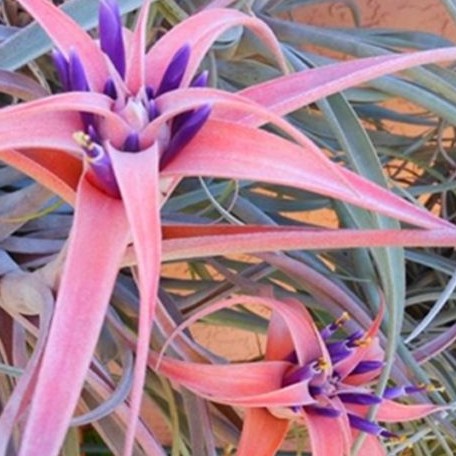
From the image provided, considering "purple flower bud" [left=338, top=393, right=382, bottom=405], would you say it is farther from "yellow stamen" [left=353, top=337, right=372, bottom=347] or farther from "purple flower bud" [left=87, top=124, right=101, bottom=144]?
"purple flower bud" [left=87, top=124, right=101, bottom=144]

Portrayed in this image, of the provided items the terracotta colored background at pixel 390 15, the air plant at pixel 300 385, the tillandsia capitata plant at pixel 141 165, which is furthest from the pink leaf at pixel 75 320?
the terracotta colored background at pixel 390 15

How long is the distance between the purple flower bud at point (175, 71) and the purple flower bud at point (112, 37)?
1 centimetres

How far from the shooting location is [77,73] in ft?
0.74

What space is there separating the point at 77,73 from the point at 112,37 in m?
0.02

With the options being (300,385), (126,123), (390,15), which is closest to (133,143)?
(126,123)

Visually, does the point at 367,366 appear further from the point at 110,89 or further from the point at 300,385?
the point at 110,89

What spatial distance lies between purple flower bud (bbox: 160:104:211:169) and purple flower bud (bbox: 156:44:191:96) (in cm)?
2

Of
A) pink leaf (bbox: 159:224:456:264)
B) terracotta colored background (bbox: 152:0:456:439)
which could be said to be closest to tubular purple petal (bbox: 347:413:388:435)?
pink leaf (bbox: 159:224:456:264)

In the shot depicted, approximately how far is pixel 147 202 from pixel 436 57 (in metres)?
0.10

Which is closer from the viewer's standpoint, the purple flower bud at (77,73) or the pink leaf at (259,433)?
the purple flower bud at (77,73)

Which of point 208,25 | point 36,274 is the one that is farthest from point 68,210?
point 208,25

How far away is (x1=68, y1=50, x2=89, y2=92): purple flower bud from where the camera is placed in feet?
0.74

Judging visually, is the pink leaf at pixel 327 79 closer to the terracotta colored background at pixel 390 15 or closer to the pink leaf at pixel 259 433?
the pink leaf at pixel 259 433

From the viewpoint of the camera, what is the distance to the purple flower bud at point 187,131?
0.21m
